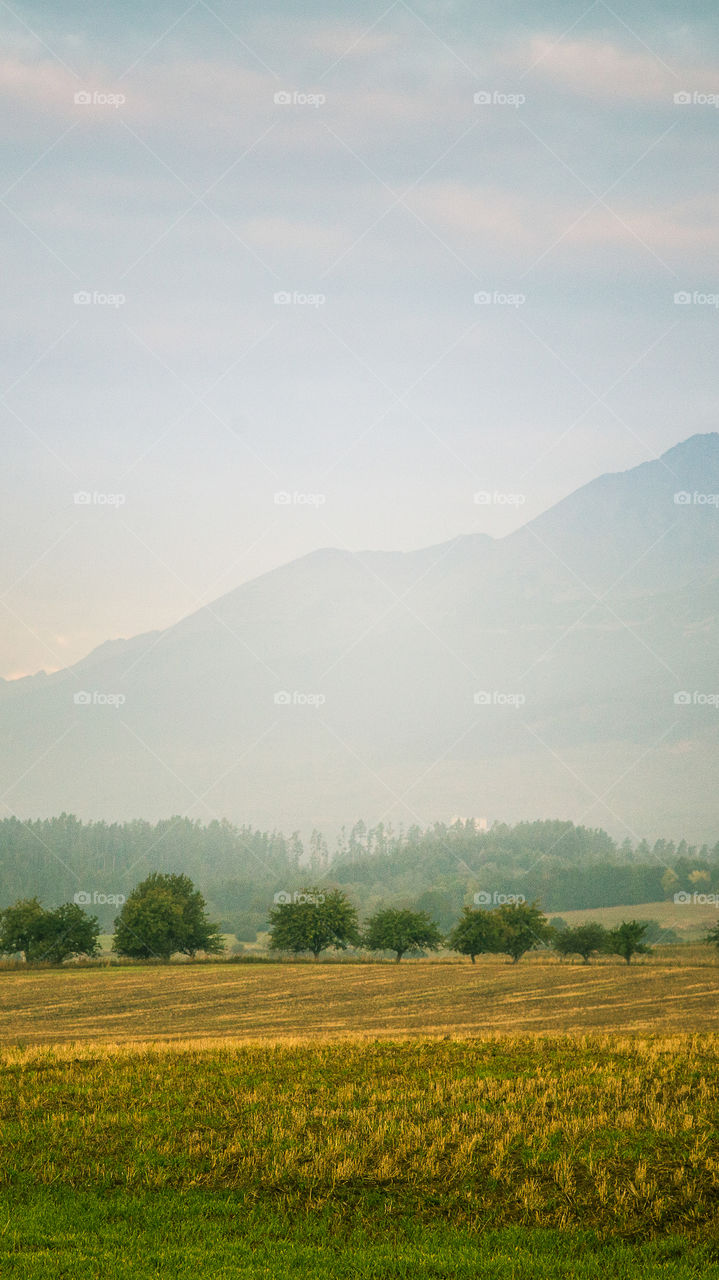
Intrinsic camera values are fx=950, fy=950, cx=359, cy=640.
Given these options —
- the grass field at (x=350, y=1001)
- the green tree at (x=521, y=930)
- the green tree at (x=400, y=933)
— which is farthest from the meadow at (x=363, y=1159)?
the green tree at (x=400, y=933)

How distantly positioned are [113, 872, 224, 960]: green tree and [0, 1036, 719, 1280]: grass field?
8111 cm

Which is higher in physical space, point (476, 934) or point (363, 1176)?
point (363, 1176)

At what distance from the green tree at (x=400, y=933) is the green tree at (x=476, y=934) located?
4.83 metres

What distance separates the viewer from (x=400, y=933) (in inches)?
4331

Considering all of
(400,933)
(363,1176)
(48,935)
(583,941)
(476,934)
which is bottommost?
(583,941)

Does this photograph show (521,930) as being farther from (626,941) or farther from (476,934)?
(626,941)

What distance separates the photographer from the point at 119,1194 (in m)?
15.4

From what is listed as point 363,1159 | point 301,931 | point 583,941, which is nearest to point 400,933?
point 301,931

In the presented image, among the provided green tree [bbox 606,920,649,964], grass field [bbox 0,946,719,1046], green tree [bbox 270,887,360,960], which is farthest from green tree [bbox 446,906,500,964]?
Answer: green tree [bbox 606,920,649,964]

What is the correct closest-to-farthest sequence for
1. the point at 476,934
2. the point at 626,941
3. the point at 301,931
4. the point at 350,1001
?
the point at 350,1001 → the point at 626,941 → the point at 476,934 → the point at 301,931

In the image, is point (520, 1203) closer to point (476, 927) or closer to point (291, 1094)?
point (291, 1094)

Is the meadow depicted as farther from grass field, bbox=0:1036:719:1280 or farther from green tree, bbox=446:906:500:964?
green tree, bbox=446:906:500:964

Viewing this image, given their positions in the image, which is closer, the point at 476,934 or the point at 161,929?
the point at 161,929

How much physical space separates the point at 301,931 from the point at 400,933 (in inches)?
466
